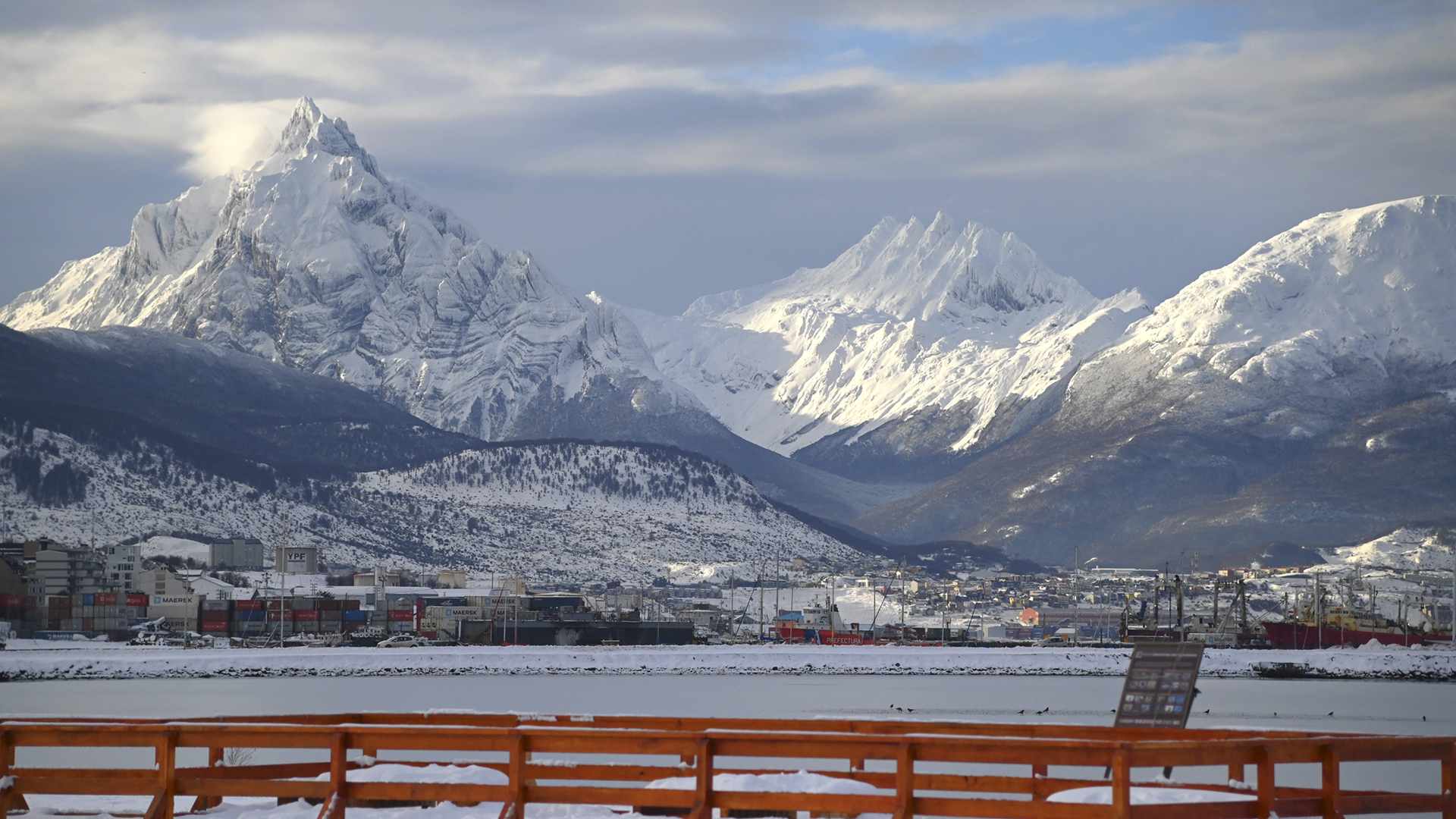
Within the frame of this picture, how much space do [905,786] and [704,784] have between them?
244cm

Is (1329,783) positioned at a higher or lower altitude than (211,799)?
higher

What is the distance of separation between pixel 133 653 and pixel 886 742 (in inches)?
5853

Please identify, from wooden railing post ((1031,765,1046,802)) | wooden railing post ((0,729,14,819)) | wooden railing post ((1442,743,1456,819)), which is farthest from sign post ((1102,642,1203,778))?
wooden railing post ((0,729,14,819))

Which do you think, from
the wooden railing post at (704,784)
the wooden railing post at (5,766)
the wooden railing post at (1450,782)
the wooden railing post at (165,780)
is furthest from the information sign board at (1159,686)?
the wooden railing post at (5,766)

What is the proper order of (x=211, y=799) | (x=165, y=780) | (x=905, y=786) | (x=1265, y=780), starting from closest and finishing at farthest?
(x=905, y=786) → (x=1265, y=780) → (x=165, y=780) → (x=211, y=799)

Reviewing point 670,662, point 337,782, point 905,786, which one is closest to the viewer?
point 905,786

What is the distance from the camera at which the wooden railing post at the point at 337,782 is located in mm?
22312

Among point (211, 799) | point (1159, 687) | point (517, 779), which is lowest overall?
point (211, 799)

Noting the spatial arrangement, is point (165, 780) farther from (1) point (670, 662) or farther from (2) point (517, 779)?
(1) point (670, 662)

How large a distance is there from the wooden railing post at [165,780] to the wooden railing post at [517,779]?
441cm

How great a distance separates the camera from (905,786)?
2064 cm

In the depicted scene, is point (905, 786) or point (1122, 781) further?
point (905, 786)

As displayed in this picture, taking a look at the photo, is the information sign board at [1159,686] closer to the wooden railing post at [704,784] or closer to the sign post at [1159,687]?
the sign post at [1159,687]

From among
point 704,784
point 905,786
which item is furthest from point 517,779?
point 905,786
